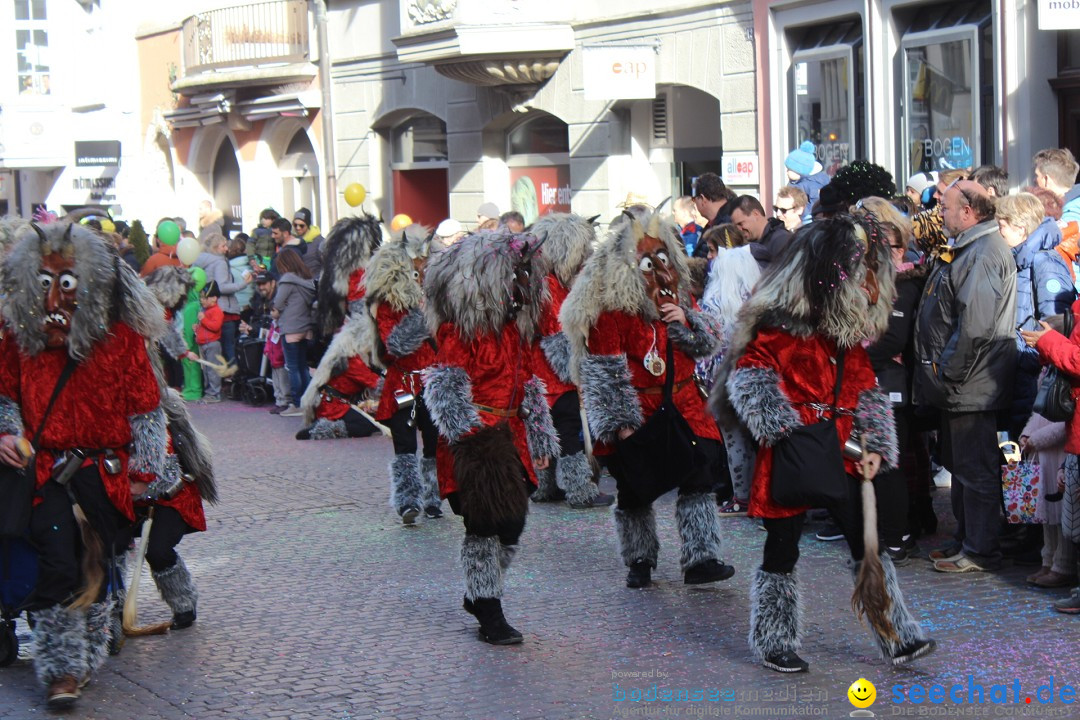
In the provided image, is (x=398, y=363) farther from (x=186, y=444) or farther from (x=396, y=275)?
(x=186, y=444)

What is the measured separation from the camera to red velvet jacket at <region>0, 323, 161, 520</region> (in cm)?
624

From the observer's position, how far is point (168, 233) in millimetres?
18062

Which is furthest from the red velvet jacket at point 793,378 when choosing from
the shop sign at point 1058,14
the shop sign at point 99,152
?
the shop sign at point 99,152

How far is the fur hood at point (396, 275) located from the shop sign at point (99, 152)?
24.4 meters

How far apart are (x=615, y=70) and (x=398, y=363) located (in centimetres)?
878

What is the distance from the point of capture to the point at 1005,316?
7457 mm

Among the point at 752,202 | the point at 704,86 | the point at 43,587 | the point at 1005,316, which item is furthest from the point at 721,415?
the point at 704,86

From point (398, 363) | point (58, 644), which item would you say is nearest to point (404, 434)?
point (398, 363)

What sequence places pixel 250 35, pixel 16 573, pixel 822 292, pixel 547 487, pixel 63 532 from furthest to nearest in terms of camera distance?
pixel 250 35 → pixel 547 487 → pixel 16 573 → pixel 63 532 → pixel 822 292

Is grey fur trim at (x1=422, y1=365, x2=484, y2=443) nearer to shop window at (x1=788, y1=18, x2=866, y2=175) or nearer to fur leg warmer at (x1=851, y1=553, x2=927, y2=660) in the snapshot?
fur leg warmer at (x1=851, y1=553, x2=927, y2=660)

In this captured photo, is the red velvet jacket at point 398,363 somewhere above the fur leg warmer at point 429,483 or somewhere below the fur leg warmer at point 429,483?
above

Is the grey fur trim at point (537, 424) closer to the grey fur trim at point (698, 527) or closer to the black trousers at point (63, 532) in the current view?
the grey fur trim at point (698, 527)

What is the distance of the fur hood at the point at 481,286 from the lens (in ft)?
22.5

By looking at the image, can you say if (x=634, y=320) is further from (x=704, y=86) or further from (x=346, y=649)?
(x=704, y=86)
